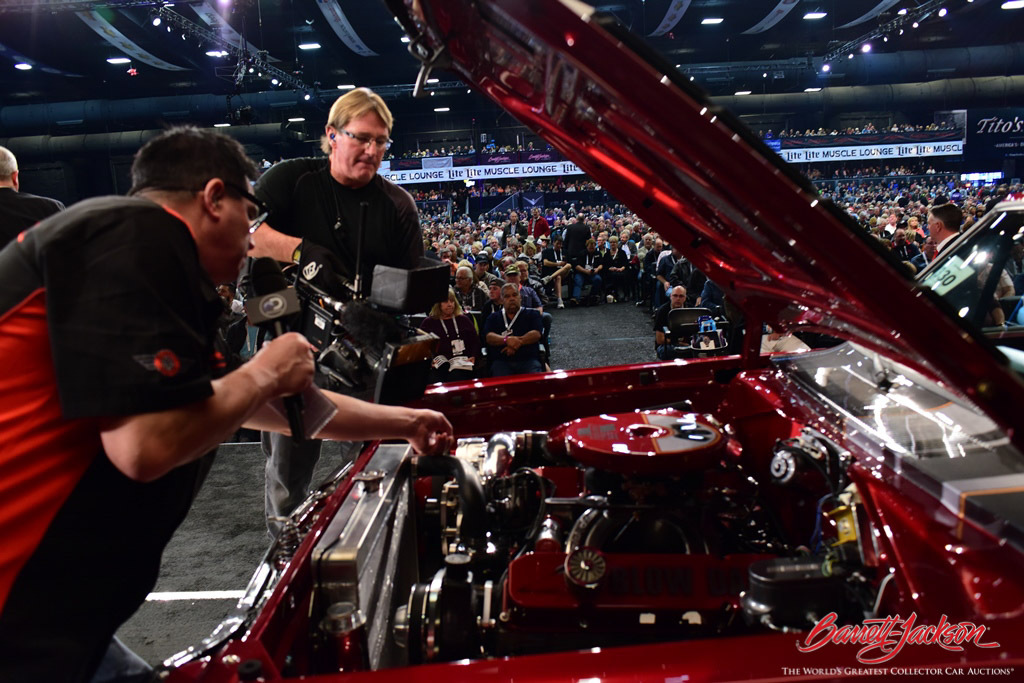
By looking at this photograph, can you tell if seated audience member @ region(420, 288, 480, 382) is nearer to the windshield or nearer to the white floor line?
the white floor line

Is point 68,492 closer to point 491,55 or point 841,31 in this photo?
point 491,55

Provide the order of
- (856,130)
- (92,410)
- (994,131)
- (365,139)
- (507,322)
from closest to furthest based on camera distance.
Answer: (92,410), (365,139), (507,322), (994,131), (856,130)

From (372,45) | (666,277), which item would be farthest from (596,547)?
(372,45)

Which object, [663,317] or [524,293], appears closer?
[663,317]

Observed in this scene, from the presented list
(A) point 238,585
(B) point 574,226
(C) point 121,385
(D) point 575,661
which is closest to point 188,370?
(C) point 121,385

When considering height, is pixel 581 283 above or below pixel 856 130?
below

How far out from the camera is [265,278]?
1.55 m

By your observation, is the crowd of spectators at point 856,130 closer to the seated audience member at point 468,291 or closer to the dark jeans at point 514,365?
the seated audience member at point 468,291

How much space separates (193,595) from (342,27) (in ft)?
81.0

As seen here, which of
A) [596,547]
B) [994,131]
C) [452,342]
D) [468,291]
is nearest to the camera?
[596,547]

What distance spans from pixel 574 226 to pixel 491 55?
12.4 metres

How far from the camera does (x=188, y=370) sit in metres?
1.07

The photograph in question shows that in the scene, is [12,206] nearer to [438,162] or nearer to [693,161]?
[693,161]

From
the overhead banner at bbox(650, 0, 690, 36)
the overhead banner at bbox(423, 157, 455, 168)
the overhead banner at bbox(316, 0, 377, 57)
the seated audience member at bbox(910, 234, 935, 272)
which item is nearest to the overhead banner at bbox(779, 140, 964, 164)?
the overhead banner at bbox(650, 0, 690, 36)
